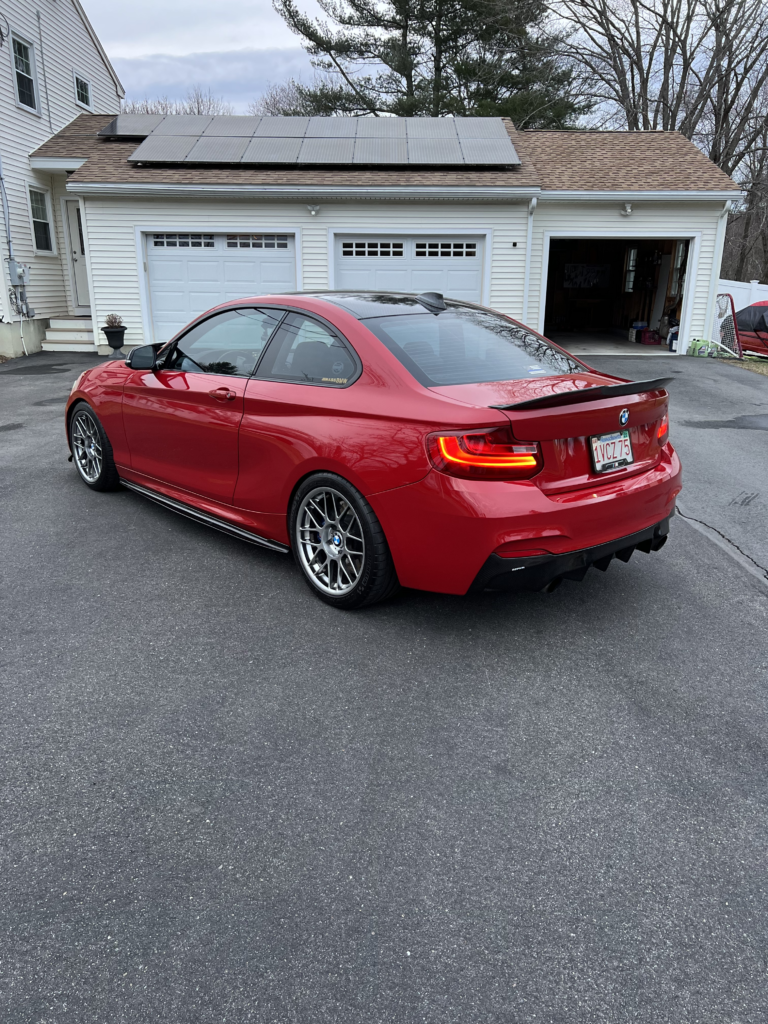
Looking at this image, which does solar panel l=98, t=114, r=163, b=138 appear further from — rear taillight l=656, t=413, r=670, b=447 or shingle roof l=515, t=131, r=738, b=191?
rear taillight l=656, t=413, r=670, b=447

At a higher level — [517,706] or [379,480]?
[379,480]

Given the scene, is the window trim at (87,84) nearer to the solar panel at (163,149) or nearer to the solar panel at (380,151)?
the solar panel at (163,149)

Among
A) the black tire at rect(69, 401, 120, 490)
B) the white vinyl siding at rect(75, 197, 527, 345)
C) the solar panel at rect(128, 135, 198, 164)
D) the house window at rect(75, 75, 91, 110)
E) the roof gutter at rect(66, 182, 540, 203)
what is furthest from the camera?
the house window at rect(75, 75, 91, 110)

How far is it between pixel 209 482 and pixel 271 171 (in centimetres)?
1230

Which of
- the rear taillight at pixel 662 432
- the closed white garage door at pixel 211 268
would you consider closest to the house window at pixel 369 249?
the closed white garage door at pixel 211 268

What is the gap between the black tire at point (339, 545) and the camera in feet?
11.5

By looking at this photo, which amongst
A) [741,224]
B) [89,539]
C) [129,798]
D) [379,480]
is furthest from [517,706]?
[741,224]

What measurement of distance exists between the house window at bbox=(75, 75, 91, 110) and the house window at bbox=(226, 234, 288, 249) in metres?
8.85

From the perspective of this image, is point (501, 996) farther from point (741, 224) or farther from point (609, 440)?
point (741, 224)

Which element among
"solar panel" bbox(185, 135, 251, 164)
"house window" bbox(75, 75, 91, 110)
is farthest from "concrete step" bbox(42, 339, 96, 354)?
"house window" bbox(75, 75, 91, 110)

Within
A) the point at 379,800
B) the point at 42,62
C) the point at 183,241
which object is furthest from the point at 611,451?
the point at 42,62

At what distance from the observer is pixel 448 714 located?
2932 millimetres

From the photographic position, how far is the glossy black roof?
13.2ft

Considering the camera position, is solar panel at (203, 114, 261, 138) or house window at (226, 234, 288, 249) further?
solar panel at (203, 114, 261, 138)
